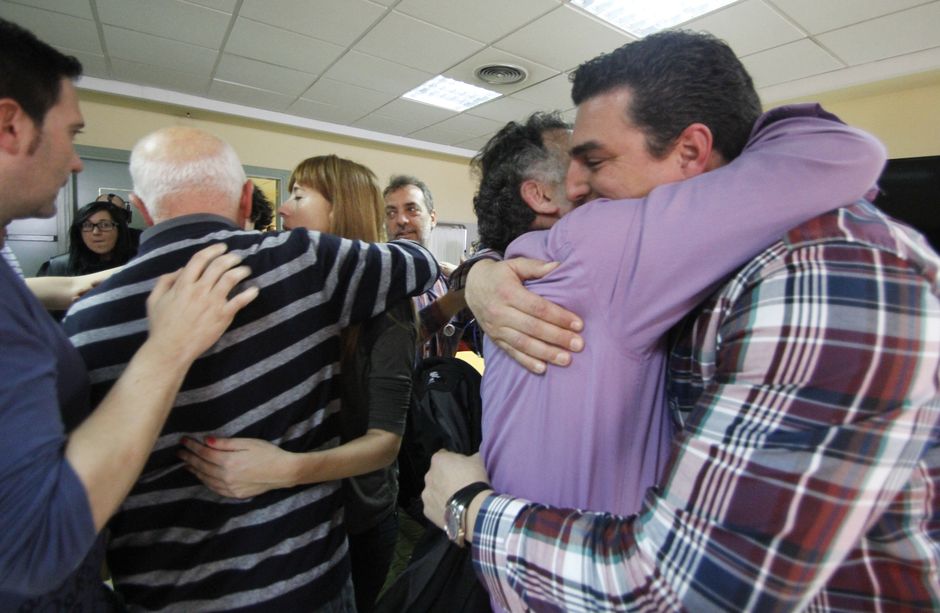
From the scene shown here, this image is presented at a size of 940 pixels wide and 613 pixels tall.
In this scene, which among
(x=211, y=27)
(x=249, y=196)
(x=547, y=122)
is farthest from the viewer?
(x=211, y=27)

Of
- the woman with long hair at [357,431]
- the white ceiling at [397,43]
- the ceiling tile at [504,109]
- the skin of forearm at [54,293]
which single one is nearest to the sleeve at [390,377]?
the woman with long hair at [357,431]

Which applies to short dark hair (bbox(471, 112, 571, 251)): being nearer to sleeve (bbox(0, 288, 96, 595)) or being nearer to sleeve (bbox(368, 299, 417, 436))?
sleeve (bbox(368, 299, 417, 436))

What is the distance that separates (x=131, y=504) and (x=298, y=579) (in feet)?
1.06

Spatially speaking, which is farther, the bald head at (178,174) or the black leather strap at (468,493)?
the bald head at (178,174)

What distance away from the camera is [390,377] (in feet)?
3.57

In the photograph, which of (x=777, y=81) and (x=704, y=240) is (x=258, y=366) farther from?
(x=777, y=81)

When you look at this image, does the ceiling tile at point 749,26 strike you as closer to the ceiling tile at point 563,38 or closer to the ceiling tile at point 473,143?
the ceiling tile at point 563,38

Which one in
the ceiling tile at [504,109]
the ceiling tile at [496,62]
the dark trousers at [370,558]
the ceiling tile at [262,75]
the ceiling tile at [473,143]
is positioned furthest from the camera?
the ceiling tile at [473,143]

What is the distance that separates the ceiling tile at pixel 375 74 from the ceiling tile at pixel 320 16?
36 centimetres

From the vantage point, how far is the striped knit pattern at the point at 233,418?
2.53 feet

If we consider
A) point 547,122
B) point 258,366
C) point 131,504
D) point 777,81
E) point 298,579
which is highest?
point 777,81

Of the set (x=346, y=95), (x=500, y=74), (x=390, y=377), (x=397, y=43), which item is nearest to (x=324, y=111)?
(x=346, y=95)

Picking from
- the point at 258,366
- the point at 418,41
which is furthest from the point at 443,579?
the point at 418,41

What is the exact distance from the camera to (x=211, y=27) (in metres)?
3.20
